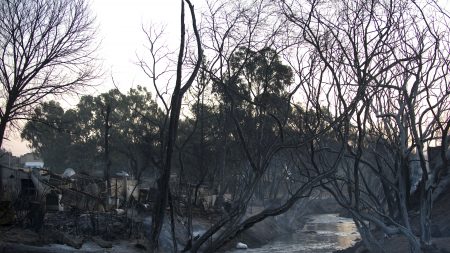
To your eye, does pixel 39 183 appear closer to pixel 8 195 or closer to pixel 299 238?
pixel 8 195

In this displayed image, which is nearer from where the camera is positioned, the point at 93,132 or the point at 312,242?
the point at 312,242

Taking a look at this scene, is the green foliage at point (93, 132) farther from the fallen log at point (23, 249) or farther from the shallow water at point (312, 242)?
the fallen log at point (23, 249)

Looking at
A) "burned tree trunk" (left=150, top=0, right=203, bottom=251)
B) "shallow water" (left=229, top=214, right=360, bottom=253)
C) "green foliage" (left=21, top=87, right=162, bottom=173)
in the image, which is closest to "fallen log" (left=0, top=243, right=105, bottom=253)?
"burned tree trunk" (left=150, top=0, right=203, bottom=251)

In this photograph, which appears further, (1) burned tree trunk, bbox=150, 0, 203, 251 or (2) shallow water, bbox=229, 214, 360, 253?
(2) shallow water, bbox=229, 214, 360, 253

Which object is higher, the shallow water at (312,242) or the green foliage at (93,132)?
the green foliage at (93,132)

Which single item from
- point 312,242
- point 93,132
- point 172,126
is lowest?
point 312,242

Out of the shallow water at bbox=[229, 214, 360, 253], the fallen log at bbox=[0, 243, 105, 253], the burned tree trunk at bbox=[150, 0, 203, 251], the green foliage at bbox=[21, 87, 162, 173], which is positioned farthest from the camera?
the green foliage at bbox=[21, 87, 162, 173]

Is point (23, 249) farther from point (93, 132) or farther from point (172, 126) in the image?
point (93, 132)

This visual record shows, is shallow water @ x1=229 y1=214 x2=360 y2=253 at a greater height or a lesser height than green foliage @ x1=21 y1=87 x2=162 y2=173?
lesser

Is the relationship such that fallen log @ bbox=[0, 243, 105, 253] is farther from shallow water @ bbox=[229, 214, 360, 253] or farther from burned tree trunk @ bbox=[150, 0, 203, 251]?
shallow water @ bbox=[229, 214, 360, 253]

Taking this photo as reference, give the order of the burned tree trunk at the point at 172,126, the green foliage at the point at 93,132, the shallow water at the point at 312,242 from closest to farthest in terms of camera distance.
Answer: the burned tree trunk at the point at 172,126 → the shallow water at the point at 312,242 → the green foliage at the point at 93,132

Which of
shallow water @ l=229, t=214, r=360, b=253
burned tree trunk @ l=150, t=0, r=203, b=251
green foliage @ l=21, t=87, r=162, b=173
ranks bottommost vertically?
shallow water @ l=229, t=214, r=360, b=253

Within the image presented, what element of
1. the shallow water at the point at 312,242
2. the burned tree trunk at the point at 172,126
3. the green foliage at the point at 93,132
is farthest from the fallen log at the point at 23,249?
the green foliage at the point at 93,132

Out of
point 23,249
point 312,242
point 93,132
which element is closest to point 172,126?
point 23,249
